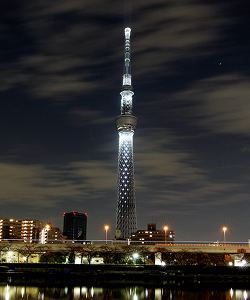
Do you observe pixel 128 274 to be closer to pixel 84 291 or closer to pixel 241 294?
pixel 84 291

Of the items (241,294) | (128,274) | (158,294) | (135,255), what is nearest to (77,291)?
(158,294)

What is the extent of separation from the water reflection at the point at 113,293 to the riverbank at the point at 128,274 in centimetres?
1597

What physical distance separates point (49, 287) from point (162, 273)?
28055 millimetres

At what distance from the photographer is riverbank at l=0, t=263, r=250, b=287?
91.1 m

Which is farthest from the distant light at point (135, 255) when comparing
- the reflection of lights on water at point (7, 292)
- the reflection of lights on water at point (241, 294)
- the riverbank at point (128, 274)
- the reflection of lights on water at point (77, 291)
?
the reflection of lights on water at point (7, 292)

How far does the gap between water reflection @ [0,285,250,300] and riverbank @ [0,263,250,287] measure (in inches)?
629

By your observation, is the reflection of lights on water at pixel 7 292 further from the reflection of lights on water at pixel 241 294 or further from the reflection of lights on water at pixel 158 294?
the reflection of lights on water at pixel 241 294

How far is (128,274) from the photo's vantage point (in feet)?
316

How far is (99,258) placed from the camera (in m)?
141

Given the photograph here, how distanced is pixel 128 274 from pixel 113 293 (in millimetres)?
30091

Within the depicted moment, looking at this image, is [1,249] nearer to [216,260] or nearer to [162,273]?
[162,273]

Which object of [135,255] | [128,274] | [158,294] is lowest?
[158,294]

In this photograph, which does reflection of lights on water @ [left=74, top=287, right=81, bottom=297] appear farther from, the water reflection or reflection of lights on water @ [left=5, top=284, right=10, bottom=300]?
reflection of lights on water @ [left=5, top=284, right=10, bottom=300]

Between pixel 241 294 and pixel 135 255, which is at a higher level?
pixel 135 255
